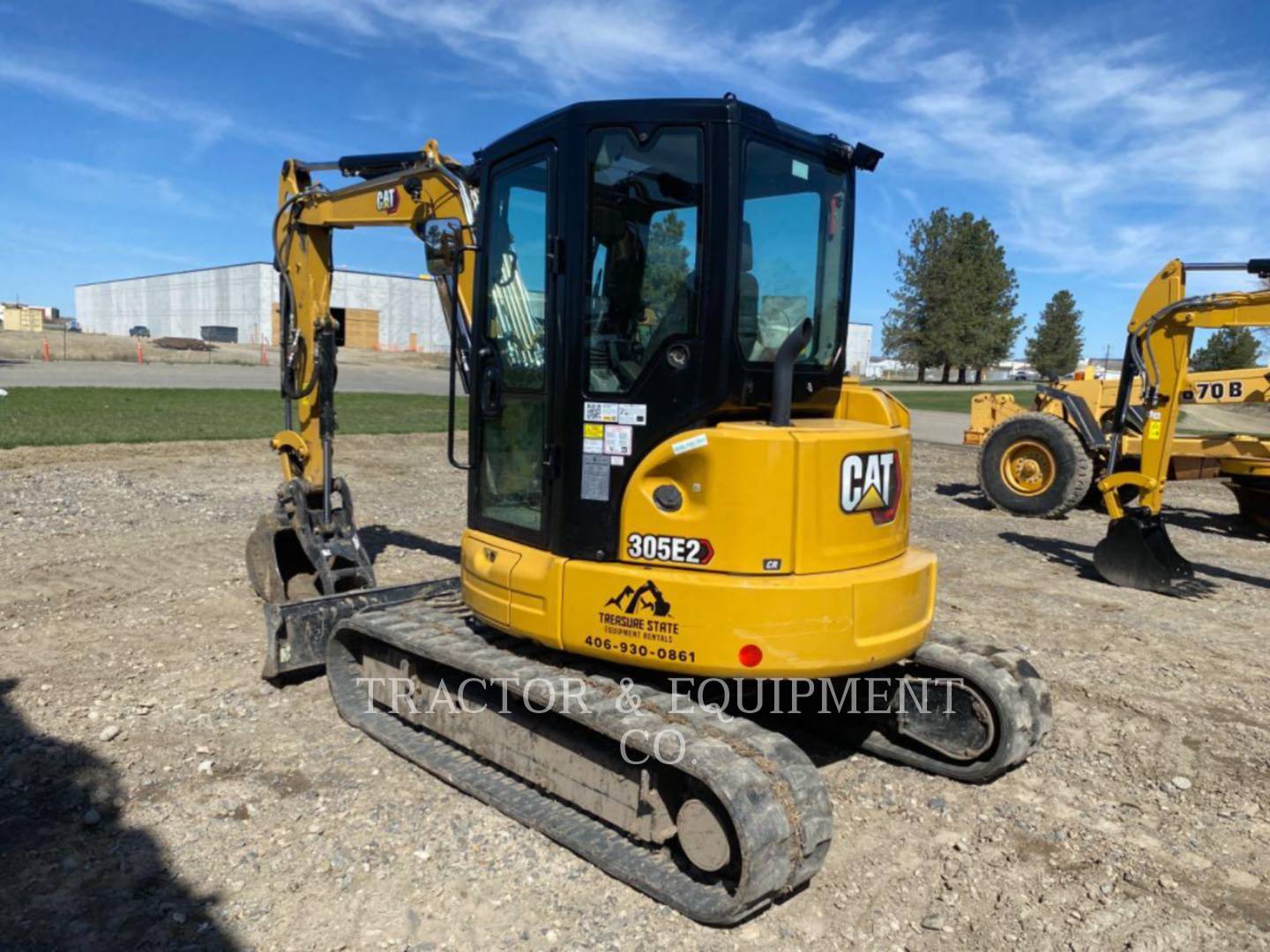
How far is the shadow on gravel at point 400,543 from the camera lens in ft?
28.8

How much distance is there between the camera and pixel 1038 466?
1232 cm

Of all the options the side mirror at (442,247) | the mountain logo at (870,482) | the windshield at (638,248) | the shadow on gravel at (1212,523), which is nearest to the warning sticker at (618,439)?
the windshield at (638,248)

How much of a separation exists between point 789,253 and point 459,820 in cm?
282

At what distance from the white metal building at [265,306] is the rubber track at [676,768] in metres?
55.6

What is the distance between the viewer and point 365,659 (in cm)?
510

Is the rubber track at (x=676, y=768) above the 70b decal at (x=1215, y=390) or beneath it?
beneath

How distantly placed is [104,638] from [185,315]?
76.4 m

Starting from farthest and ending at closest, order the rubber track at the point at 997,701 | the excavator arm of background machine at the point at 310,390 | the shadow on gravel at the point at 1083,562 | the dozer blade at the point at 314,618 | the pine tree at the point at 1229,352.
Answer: the pine tree at the point at 1229,352, the shadow on gravel at the point at 1083,562, the excavator arm of background machine at the point at 310,390, the dozer blade at the point at 314,618, the rubber track at the point at 997,701

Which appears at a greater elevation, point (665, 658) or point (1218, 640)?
point (665, 658)

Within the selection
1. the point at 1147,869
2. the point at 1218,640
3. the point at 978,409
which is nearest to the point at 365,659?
the point at 1147,869

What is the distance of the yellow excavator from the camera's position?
3.54 meters

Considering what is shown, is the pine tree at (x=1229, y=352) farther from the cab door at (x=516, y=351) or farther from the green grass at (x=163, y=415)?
the cab door at (x=516, y=351)

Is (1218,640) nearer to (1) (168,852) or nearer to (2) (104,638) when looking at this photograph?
(1) (168,852)

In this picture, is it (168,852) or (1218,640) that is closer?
(168,852)
